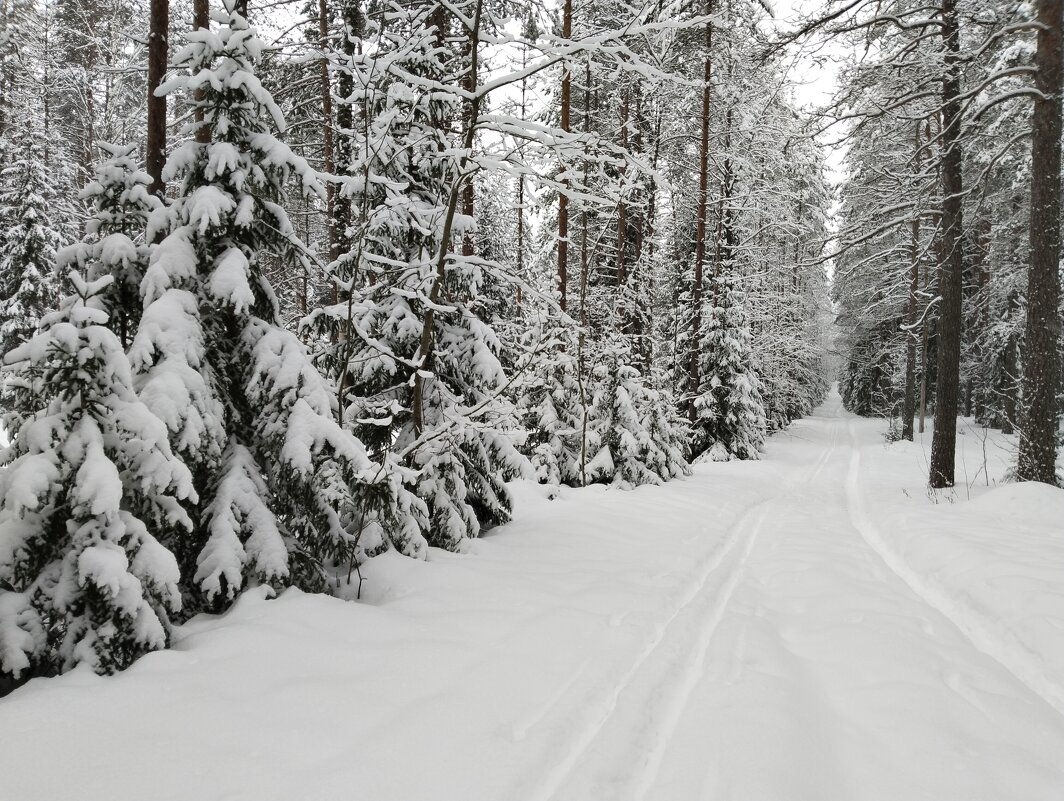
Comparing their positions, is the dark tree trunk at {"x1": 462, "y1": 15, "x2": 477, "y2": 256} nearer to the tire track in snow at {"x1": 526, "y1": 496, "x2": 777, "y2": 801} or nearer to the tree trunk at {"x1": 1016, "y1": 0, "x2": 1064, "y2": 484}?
the tire track in snow at {"x1": 526, "y1": 496, "x2": 777, "y2": 801}

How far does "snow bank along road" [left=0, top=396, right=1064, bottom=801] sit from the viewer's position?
2463 millimetres

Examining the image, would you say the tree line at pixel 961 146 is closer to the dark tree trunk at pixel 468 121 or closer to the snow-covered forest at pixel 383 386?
the snow-covered forest at pixel 383 386

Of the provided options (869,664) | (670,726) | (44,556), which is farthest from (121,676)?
(869,664)

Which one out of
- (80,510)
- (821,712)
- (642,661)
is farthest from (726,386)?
(80,510)

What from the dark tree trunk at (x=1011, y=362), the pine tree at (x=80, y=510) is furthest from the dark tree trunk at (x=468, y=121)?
the dark tree trunk at (x=1011, y=362)

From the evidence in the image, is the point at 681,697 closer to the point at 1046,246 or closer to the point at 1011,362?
the point at 1046,246

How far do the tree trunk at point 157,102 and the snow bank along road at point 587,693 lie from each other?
12.7ft

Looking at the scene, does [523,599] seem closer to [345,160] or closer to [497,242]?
[345,160]

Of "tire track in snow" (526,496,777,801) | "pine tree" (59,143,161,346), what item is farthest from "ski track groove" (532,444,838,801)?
"pine tree" (59,143,161,346)

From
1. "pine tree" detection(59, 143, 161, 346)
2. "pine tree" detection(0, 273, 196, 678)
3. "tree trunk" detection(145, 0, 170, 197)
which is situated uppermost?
"tree trunk" detection(145, 0, 170, 197)

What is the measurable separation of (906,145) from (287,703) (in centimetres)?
2968

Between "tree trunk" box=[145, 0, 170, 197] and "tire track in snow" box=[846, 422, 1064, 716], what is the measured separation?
7.55m

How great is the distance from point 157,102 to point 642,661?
6.13m

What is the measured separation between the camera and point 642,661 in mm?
3699
